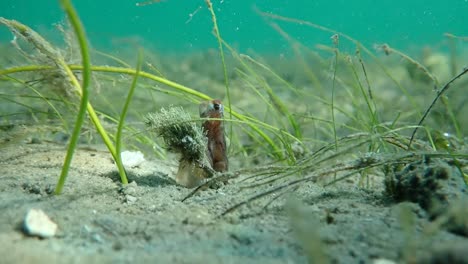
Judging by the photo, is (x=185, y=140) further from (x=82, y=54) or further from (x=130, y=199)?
(x=82, y=54)

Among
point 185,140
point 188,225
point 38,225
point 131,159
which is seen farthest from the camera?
point 131,159

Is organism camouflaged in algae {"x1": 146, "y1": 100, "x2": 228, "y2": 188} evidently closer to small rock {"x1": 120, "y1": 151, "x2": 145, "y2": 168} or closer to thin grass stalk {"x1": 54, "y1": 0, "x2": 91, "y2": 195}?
small rock {"x1": 120, "y1": 151, "x2": 145, "y2": 168}

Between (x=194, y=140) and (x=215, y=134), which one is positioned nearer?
(x=194, y=140)

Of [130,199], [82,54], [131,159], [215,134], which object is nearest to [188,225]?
[130,199]

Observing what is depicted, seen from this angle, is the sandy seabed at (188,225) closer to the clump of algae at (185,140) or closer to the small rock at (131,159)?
the clump of algae at (185,140)

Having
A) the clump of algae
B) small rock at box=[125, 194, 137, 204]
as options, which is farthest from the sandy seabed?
the clump of algae

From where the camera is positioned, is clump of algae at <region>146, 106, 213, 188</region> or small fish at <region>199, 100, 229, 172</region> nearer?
clump of algae at <region>146, 106, 213, 188</region>

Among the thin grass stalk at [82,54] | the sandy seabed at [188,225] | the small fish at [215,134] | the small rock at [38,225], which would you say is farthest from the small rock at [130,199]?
the small fish at [215,134]
